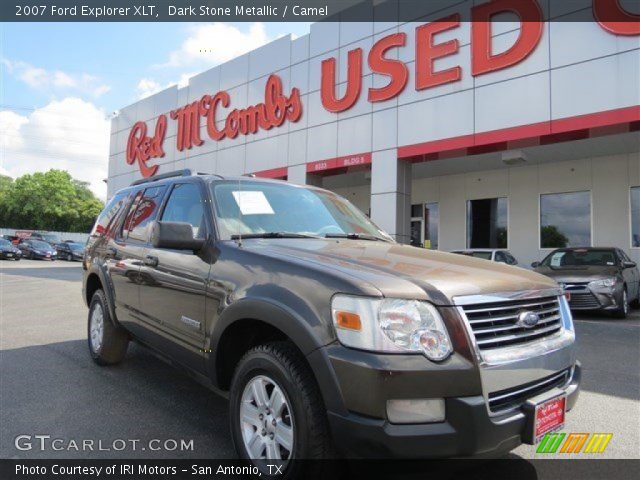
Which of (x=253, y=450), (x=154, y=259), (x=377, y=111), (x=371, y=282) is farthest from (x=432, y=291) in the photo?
(x=377, y=111)

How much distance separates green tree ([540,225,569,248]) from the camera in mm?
15945

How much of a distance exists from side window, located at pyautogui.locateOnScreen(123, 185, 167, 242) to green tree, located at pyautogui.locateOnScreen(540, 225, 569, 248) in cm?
1489

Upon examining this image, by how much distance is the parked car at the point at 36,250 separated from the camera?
3291 cm

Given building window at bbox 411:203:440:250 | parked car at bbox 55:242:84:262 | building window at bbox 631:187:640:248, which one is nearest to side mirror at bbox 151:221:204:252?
building window at bbox 631:187:640:248

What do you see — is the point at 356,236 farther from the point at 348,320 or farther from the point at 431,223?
the point at 431,223

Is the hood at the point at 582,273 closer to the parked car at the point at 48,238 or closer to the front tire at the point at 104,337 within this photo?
the front tire at the point at 104,337

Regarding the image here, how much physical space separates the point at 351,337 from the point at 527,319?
0.99 metres

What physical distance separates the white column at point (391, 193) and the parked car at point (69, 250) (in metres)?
26.3

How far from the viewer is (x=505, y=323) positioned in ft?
7.95

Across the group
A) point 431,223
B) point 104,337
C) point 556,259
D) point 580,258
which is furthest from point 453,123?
point 104,337

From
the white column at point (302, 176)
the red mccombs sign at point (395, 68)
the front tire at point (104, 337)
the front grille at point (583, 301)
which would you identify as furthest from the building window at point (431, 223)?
the front tire at point (104, 337)

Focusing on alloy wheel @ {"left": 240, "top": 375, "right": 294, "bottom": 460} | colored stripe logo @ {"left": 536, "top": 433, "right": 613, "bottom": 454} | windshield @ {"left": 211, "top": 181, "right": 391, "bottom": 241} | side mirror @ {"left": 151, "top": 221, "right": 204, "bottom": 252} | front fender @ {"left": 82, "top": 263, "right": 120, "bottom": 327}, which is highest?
windshield @ {"left": 211, "top": 181, "right": 391, "bottom": 241}

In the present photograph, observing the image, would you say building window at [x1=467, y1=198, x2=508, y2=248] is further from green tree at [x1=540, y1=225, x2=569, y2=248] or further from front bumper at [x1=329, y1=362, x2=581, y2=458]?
front bumper at [x1=329, y1=362, x2=581, y2=458]

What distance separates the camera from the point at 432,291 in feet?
7.43
